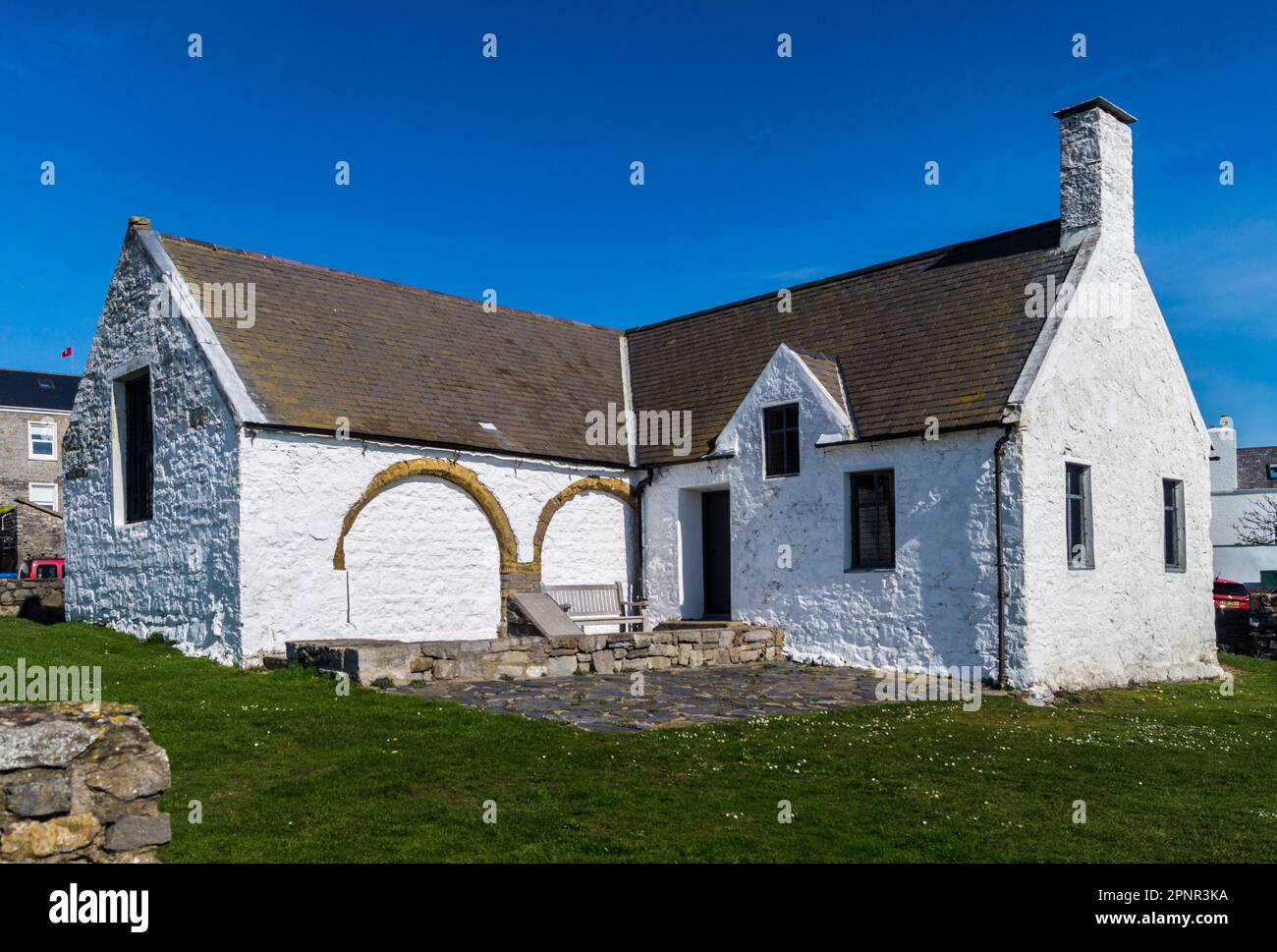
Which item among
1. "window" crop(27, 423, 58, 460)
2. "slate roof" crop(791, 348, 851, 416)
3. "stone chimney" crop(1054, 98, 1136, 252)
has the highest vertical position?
"stone chimney" crop(1054, 98, 1136, 252)

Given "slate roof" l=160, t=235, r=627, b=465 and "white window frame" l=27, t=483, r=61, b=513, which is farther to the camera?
"white window frame" l=27, t=483, r=61, b=513

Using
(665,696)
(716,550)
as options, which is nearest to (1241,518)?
(716,550)

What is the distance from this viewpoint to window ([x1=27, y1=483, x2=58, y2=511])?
150 feet

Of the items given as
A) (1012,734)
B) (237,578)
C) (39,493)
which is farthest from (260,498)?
(39,493)

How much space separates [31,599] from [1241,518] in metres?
44.0

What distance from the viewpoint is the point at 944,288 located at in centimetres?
1869

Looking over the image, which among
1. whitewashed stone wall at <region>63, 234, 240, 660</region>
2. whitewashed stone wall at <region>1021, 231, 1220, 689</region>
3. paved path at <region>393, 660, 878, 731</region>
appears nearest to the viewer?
paved path at <region>393, 660, 878, 731</region>

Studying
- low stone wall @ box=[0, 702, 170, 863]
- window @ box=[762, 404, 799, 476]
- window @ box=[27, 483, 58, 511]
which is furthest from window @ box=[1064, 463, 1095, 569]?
window @ box=[27, 483, 58, 511]

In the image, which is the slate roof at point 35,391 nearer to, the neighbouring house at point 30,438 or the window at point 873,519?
the neighbouring house at point 30,438

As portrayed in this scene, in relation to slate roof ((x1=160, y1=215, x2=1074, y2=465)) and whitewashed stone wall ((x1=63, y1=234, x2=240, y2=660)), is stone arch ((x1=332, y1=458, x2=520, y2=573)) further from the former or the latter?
whitewashed stone wall ((x1=63, y1=234, x2=240, y2=660))

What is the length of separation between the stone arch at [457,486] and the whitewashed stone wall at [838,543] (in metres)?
3.17

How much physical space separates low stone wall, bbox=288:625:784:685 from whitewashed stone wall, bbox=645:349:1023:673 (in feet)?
3.51

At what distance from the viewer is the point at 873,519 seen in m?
17.4
